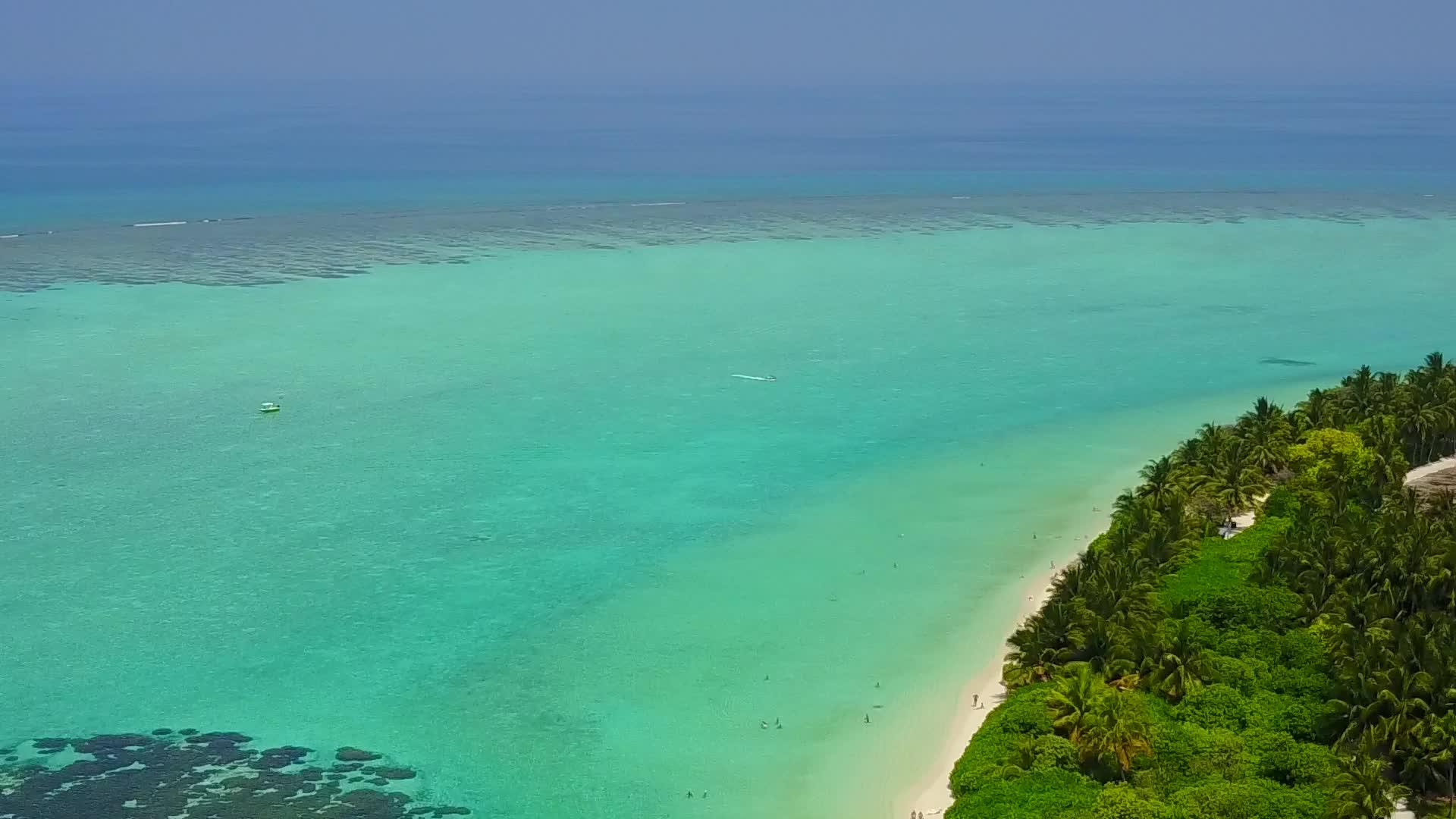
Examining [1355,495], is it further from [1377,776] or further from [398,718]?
[398,718]

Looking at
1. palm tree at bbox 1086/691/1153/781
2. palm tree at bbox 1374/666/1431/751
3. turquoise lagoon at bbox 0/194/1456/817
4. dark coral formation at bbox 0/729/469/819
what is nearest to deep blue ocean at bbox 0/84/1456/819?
turquoise lagoon at bbox 0/194/1456/817

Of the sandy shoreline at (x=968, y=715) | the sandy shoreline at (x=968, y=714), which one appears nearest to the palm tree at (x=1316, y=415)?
the sandy shoreline at (x=968, y=715)

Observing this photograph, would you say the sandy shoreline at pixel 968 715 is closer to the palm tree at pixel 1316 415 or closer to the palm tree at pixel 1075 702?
the palm tree at pixel 1075 702

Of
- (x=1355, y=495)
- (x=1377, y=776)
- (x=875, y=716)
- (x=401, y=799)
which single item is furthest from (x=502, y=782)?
(x=1355, y=495)

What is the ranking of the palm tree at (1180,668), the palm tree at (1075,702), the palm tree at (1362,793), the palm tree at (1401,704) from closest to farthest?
the palm tree at (1362,793), the palm tree at (1401,704), the palm tree at (1075,702), the palm tree at (1180,668)

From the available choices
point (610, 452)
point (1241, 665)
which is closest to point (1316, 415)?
point (1241, 665)
